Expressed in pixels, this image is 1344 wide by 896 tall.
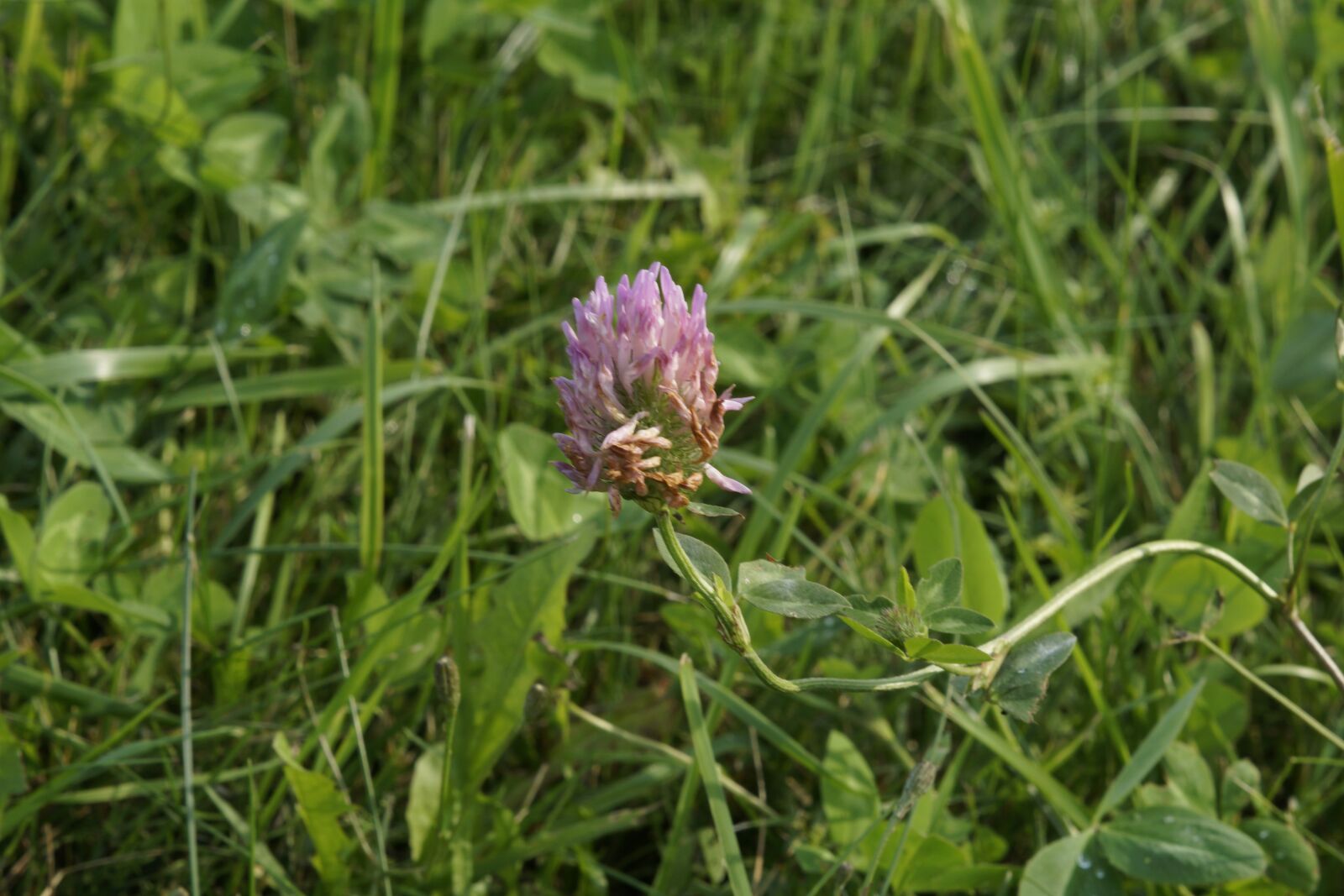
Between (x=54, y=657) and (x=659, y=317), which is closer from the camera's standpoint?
(x=659, y=317)

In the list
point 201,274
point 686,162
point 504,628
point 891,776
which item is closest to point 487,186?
point 686,162

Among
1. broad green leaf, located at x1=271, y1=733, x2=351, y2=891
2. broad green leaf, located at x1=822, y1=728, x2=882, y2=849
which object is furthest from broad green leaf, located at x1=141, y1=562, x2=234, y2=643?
broad green leaf, located at x1=822, y1=728, x2=882, y2=849

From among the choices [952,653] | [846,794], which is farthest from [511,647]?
[952,653]

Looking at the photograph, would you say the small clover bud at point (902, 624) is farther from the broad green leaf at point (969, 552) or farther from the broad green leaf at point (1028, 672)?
the broad green leaf at point (969, 552)

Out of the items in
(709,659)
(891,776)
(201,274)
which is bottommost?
(891,776)

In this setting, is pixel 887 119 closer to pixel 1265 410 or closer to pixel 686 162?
pixel 686 162

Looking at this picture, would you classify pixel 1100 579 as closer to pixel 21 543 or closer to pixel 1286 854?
pixel 1286 854
